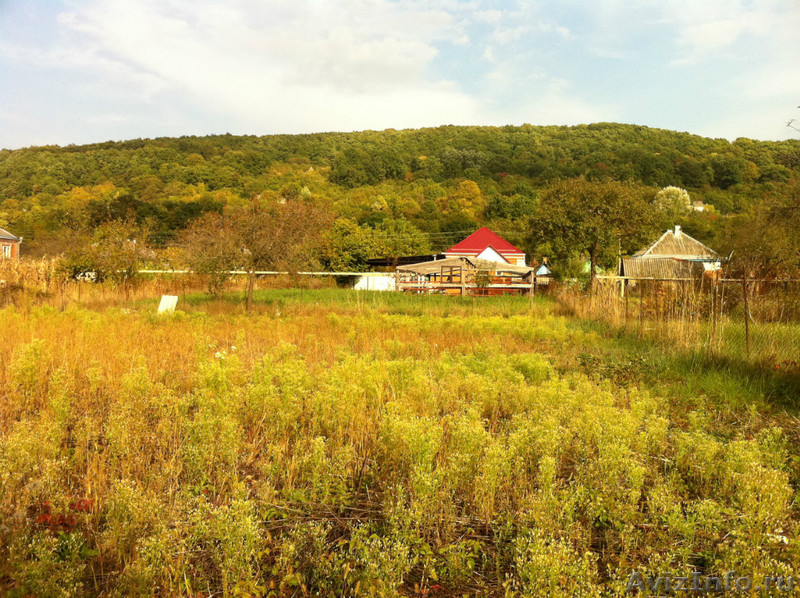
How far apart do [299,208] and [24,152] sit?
5012cm

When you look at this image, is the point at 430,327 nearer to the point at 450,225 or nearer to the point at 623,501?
the point at 623,501

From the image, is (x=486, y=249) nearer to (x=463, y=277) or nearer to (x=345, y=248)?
(x=345, y=248)

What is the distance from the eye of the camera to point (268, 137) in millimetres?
92062

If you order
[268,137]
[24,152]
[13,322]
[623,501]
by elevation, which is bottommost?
[623,501]

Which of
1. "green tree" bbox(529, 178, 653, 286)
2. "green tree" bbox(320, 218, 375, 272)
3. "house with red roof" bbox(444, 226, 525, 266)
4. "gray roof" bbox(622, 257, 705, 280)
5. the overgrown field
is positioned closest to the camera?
the overgrown field

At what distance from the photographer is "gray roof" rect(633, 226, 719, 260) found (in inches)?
1764

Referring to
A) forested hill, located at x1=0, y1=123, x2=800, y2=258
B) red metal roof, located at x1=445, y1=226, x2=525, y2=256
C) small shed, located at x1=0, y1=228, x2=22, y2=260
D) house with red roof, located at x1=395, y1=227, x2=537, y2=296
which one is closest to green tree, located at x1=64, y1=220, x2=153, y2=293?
house with red roof, located at x1=395, y1=227, x2=537, y2=296

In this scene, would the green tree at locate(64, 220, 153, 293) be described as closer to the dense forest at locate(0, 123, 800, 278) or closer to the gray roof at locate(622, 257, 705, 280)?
the gray roof at locate(622, 257, 705, 280)

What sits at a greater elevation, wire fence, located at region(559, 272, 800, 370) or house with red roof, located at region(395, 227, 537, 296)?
house with red roof, located at region(395, 227, 537, 296)

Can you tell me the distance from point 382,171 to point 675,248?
5203cm

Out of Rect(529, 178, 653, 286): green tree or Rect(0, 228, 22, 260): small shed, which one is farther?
Rect(0, 228, 22, 260): small shed

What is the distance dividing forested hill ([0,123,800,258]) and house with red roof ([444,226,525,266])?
514 inches

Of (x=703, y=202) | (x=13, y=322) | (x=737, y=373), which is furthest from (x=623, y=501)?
(x=703, y=202)

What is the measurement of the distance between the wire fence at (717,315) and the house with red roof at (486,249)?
31.4 meters
